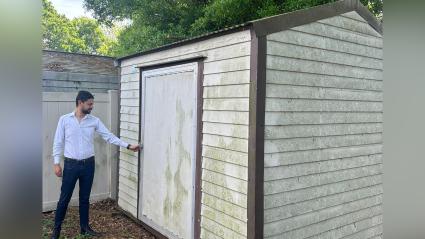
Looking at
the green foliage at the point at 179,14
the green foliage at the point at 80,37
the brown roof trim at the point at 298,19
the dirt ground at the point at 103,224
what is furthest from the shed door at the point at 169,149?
the green foliage at the point at 80,37

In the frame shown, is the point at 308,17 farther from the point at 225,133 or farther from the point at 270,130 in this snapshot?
the point at 225,133

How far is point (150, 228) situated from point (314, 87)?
2.90m

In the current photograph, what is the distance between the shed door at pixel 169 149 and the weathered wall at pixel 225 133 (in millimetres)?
242

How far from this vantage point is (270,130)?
3.26 m

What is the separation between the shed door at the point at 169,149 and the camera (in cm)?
411

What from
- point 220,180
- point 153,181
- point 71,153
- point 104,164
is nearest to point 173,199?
point 153,181

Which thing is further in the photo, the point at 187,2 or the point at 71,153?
the point at 187,2

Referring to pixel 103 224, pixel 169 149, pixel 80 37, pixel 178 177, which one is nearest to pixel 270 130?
pixel 178 177

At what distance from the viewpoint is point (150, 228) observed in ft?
16.4

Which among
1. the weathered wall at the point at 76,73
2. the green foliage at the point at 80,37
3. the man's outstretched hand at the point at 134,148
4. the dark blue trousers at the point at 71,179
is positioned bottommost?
the dark blue trousers at the point at 71,179

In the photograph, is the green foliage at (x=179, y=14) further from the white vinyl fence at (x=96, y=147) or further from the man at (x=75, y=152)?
the man at (x=75, y=152)

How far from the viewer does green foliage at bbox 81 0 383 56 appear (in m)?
8.59

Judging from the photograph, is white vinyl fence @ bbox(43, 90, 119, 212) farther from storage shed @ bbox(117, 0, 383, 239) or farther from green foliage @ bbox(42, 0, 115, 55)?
green foliage @ bbox(42, 0, 115, 55)
